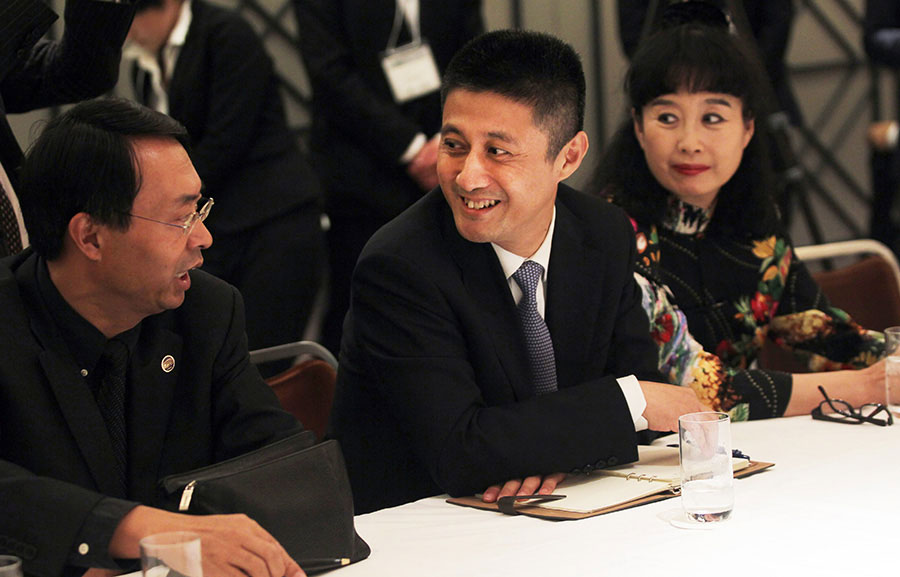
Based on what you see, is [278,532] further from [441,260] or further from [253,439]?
[441,260]

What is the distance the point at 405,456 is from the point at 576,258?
1.68 ft

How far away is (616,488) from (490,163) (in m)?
0.65

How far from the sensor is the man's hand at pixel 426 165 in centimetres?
391

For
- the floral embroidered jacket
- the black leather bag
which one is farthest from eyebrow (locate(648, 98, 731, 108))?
the black leather bag

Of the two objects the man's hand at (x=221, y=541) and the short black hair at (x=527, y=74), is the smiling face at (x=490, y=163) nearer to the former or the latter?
the short black hair at (x=527, y=74)

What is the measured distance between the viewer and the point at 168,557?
4.50 feet

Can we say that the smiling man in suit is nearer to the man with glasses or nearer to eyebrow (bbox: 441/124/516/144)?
eyebrow (bbox: 441/124/516/144)

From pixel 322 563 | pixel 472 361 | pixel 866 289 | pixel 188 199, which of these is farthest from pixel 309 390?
pixel 866 289

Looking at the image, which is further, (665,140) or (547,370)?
(665,140)

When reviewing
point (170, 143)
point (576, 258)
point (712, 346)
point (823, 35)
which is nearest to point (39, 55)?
point (170, 143)

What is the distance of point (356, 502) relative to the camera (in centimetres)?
231

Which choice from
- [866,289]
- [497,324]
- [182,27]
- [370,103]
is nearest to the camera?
[497,324]

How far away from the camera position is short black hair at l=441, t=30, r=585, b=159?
2197 millimetres

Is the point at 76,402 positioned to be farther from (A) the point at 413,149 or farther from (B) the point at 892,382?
(A) the point at 413,149
